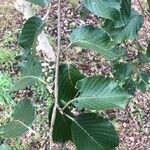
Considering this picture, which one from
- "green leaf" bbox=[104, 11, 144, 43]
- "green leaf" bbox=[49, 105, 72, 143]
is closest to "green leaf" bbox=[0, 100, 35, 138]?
"green leaf" bbox=[49, 105, 72, 143]

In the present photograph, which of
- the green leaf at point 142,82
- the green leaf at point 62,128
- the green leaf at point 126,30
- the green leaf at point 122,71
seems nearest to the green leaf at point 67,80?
the green leaf at point 62,128

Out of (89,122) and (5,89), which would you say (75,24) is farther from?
(89,122)

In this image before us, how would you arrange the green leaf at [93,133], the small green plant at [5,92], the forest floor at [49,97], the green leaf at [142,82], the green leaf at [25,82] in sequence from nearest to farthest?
1. the green leaf at [93,133]
2. the green leaf at [25,82]
3. the green leaf at [142,82]
4. the forest floor at [49,97]
5. the small green plant at [5,92]

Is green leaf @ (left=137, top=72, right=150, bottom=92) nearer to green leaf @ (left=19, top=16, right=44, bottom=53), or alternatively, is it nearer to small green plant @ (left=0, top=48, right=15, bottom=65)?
green leaf @ (left=19, top=16, right=44, bottom=53)

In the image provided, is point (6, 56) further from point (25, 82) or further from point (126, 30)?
point (25, 82)

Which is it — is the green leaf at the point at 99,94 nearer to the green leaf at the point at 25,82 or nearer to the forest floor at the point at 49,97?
the green leaf at the point at 25,82

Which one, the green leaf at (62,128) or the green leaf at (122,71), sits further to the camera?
the green leaf at (122,71)

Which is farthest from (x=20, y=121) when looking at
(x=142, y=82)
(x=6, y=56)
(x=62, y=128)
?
(x=6, y=56)

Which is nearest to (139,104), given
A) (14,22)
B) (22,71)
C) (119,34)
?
(14,22)
